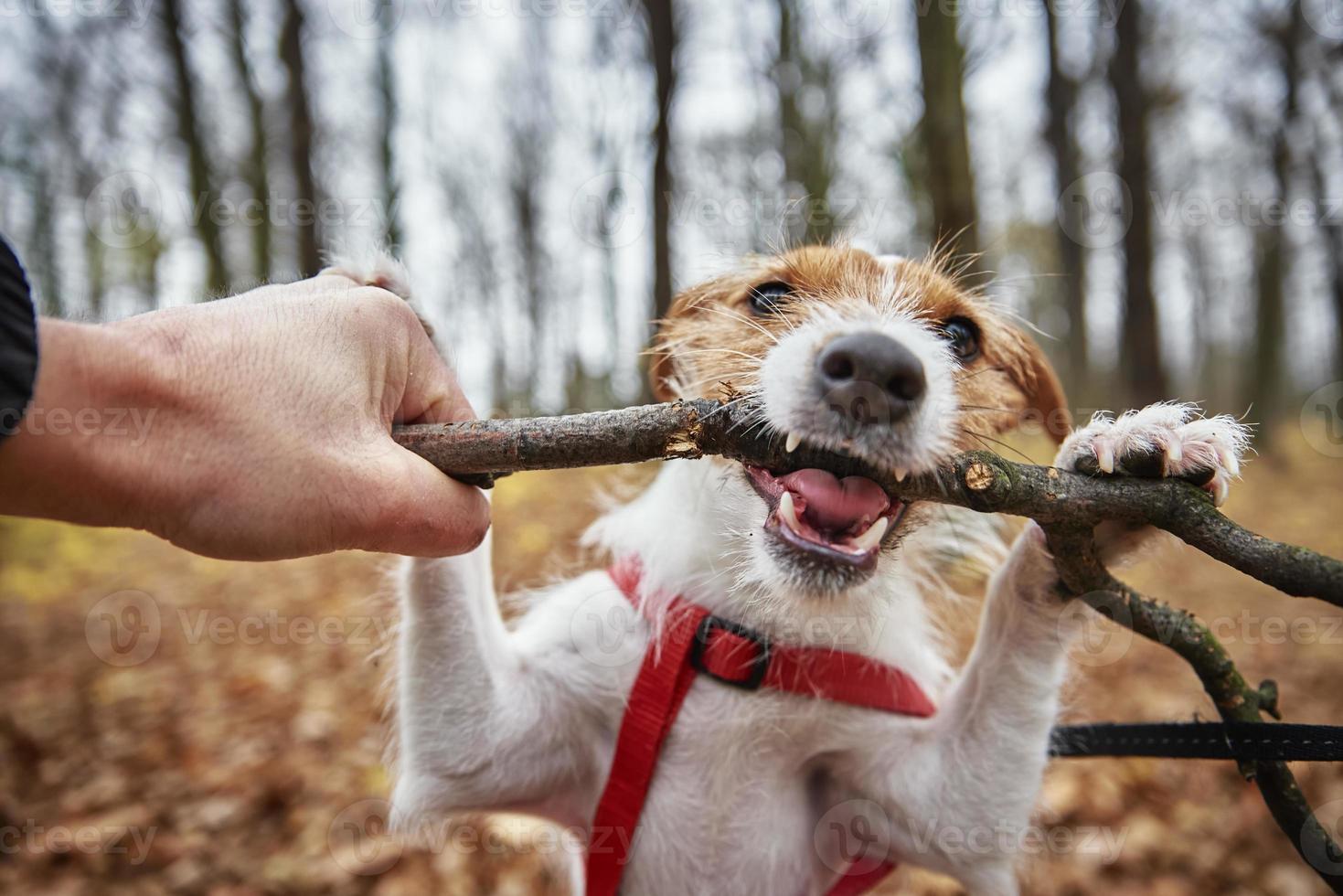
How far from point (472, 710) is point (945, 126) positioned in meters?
4.48

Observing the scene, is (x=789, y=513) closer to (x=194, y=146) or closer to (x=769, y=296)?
(x=769, y=296)

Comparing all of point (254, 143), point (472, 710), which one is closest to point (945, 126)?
point (472, 710)

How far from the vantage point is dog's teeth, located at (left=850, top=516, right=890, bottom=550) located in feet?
5.30

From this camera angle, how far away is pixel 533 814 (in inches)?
90.0

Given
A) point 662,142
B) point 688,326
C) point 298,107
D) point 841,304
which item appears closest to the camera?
point 841,304

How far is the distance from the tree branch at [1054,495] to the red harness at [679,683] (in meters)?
0.75

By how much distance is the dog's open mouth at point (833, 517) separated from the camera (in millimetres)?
1596

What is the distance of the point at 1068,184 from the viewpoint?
11.7 m

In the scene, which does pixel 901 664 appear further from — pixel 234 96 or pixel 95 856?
pixel 234 96

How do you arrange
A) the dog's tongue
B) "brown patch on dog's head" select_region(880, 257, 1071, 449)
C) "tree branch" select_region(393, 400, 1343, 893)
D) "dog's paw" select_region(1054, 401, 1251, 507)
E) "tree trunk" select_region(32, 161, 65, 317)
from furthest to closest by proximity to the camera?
"tree trunk" select_region(32, 161, 65, 317)
"brown patch on dog's head" select_region(880, 257, 1071, 449)
the dog's tongue
"dog's paw" select_region(1054, 401, 1251, 507)
"tree branch" select_region(393, 400, 1343, 893)

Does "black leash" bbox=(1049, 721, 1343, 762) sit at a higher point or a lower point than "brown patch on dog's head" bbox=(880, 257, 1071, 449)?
lower

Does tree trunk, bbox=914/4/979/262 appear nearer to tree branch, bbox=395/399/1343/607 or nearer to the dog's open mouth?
the dog's open mouth

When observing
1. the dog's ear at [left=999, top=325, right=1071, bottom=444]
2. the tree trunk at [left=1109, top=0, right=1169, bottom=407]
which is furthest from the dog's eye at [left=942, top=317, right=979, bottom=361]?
the tree trunk at [left=1109, top=0, right=1169, bottom=407]

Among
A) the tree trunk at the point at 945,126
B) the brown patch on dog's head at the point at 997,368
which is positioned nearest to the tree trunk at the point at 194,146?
the tree trunk at the point at 945,126
